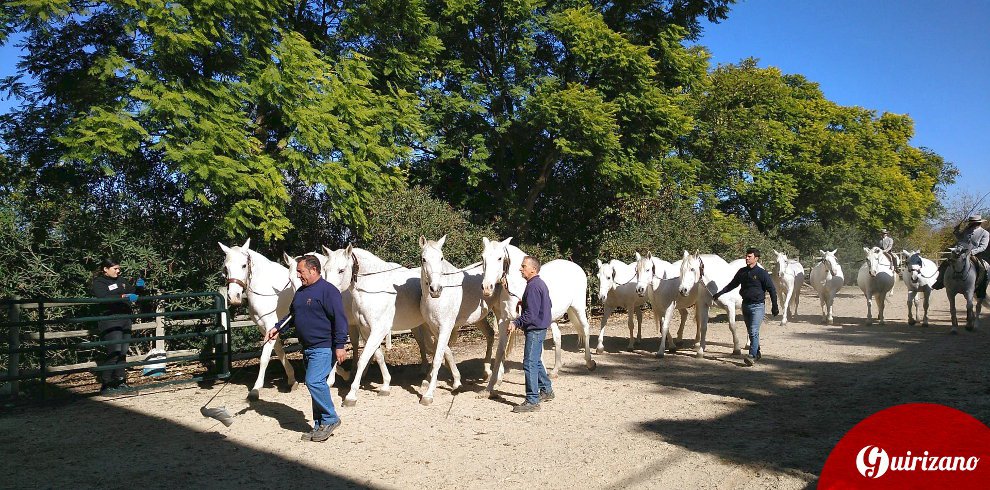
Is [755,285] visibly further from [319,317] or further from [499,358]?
[319,317]

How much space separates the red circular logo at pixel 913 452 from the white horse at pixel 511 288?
4.89 metres

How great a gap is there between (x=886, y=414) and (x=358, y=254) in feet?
22.0

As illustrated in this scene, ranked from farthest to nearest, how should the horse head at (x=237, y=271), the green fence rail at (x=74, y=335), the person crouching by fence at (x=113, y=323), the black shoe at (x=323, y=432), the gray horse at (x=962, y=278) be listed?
the gray horse at (x=962, y=278) < the person crouching by fence at (x=113, y=323) < the horse head at (x=237, y=271) < the green fence rail at (x=74, y=335) < the black shoe at (x=323, y=432)

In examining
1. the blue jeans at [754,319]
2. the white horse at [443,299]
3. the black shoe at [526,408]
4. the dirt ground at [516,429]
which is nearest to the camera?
the dirt ground at [516,429]

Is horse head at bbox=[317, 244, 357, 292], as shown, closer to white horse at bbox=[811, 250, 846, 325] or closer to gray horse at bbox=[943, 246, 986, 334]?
gray horse at bbox=[943, 246, 986, 334]

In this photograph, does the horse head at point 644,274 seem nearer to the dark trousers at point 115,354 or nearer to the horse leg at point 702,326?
the horse leg at point 702,326

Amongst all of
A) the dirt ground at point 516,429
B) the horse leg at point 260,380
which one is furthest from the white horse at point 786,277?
the horse leg at point 260,380

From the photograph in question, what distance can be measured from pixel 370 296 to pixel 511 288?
195 centimetres

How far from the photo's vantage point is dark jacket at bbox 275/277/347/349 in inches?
247

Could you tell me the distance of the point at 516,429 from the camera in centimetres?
686

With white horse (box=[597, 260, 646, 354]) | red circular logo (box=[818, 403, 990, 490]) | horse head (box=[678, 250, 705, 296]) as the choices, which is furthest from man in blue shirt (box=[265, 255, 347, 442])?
white horse (box=[597, 260, 646, 354])

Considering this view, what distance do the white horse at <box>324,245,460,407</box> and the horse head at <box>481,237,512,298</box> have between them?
4.76ft

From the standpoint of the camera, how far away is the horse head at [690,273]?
11.1 meters

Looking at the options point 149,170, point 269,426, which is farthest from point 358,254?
point 149,170
